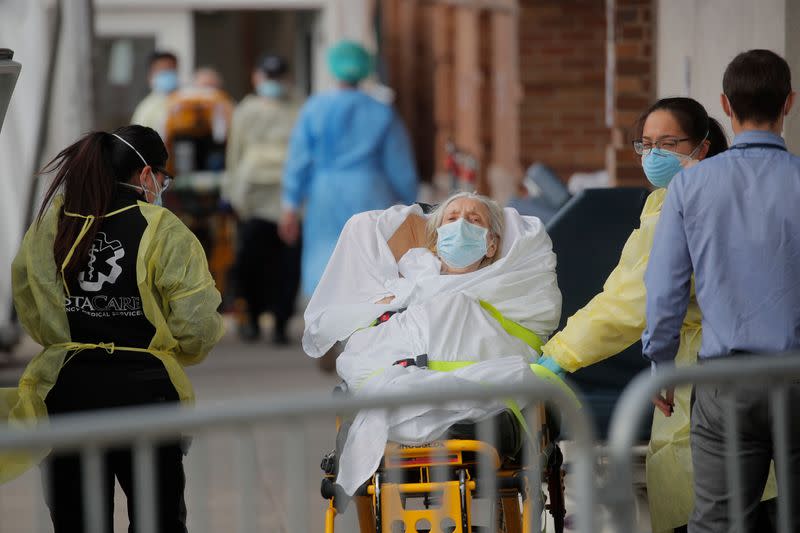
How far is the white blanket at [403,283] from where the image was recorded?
4.92 metres

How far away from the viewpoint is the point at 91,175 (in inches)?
177

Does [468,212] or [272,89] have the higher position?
[272,89]

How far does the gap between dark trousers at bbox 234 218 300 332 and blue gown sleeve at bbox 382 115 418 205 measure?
1685 mm

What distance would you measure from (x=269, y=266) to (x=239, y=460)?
25.0 ft

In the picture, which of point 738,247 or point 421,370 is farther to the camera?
point 421,370

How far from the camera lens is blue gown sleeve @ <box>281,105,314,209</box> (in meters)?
9.36

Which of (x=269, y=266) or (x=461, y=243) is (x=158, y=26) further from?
(x=461, y=243)

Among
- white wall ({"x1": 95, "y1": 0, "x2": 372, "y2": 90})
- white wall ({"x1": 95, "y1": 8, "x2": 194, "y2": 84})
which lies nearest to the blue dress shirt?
white wall ({"x1": 95, "y1": 0, "x2": 372, "y2": 90})

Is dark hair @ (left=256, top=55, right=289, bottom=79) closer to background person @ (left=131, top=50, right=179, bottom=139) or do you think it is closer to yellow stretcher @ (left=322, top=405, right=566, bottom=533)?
background person @ (left=131, top=50, right=179, bottom=139)

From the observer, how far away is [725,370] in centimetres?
333

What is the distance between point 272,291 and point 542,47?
2405 mm

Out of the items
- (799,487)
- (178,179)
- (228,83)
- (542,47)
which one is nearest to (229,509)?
(799,487)

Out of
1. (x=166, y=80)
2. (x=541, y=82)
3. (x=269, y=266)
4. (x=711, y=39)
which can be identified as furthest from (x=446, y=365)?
(x=166, y=80)

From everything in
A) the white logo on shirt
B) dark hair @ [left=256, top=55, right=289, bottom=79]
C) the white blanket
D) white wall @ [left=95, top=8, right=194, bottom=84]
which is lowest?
the white blanket
